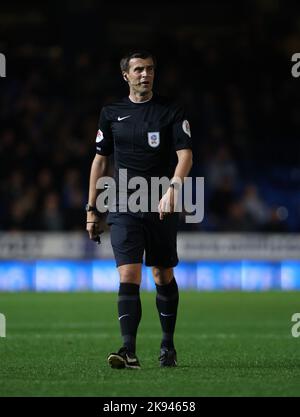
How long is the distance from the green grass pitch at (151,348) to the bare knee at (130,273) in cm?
61

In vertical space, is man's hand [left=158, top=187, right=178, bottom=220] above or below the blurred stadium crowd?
below

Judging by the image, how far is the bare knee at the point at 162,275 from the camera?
8141mm

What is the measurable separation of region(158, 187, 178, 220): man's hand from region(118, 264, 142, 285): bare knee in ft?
1.44

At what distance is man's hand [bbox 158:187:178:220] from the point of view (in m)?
7.67

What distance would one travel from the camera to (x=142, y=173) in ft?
26.5

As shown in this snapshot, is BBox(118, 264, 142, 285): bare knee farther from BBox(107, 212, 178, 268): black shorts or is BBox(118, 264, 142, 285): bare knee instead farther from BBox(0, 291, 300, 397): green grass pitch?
BBox(0, 291, 300, 397): green grass pitch

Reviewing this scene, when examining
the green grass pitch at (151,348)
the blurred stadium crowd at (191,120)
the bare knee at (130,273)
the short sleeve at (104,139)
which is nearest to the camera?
the green grass pitch at (151,348)

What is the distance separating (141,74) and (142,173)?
0.69m

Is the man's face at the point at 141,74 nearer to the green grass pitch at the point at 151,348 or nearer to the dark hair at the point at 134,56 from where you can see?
the dark hair at the point at 134,56

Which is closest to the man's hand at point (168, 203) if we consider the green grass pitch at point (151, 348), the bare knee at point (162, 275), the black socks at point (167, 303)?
the bare knee at point (162, 275)

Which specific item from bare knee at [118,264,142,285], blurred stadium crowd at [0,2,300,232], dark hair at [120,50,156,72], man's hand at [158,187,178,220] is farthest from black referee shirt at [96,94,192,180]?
blurred stadium crowd at [0,2,300,232]

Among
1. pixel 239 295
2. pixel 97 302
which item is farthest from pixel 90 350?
pixel 239 295

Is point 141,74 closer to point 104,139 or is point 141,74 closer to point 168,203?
point 104,139

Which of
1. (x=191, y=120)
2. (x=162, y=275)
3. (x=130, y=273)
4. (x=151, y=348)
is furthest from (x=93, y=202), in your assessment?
(x=191, y=120)
